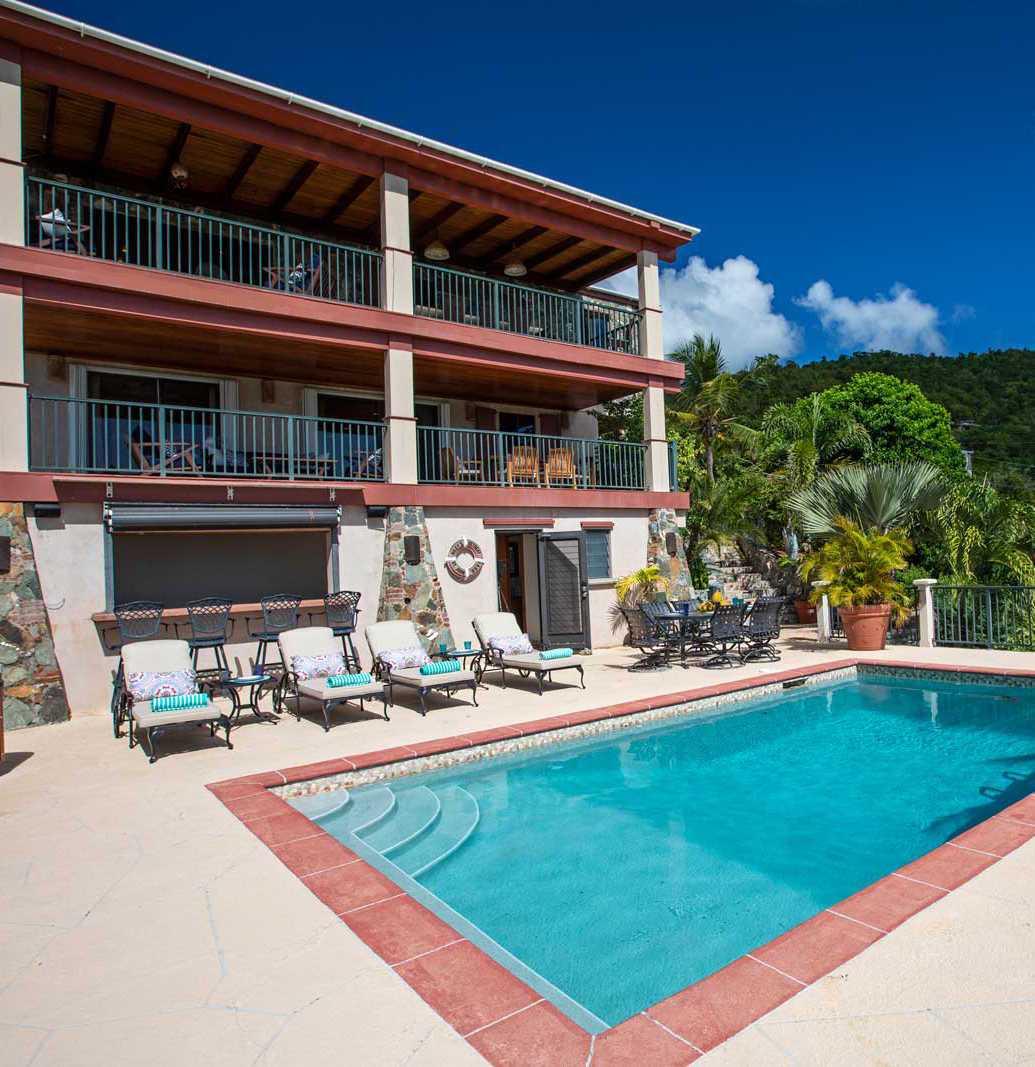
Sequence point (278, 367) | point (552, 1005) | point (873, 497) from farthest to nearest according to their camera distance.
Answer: point (873, 497) < point (278, 367) < point (552, 1005)

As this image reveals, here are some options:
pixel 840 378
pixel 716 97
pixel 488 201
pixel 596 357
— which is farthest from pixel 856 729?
pixel 840 378

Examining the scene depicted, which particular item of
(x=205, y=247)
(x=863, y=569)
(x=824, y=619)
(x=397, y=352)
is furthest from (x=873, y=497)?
→ (x=205, y=247)

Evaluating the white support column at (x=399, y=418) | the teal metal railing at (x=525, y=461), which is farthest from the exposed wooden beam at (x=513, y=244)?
the white support column at (x=399, y=418)

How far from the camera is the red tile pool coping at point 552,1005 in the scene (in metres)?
2.56

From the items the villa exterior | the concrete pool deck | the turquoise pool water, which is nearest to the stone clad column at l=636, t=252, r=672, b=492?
the villa exterior

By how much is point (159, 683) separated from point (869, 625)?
1050 cm

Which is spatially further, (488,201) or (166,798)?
(488,201)

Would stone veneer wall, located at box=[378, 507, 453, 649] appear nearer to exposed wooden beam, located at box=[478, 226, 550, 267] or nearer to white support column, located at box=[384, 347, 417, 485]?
white support column, located at box=[384, 347, 417, 485]

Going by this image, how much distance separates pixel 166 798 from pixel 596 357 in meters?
10.7

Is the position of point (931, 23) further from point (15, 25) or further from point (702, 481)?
point (15, 25)

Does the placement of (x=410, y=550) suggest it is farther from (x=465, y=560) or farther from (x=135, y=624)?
(x=135, y=624)

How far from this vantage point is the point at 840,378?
33.2 meters

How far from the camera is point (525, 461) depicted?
13867 millimetres

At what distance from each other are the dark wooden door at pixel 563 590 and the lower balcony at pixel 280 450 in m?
1.28
